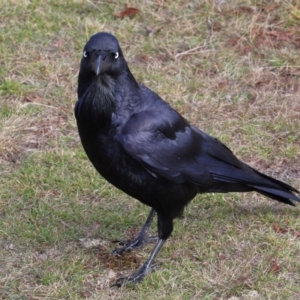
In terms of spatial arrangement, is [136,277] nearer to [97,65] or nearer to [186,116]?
[97,65]

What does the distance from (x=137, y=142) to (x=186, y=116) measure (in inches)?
87.5

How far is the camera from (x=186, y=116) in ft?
20.8

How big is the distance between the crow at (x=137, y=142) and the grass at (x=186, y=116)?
0.38 metres

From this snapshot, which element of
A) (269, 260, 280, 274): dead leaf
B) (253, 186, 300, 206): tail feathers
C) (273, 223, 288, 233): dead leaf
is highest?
(253, 186, 300, 206): tail feathers

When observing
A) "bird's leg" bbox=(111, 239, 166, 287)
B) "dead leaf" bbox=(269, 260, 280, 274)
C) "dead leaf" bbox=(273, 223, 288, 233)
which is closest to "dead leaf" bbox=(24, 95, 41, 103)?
"bird's leg" bbox=(111, 239, 166, 287)

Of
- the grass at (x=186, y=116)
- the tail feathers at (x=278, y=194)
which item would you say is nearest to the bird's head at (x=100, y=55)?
the grass at (x=186, y=116)

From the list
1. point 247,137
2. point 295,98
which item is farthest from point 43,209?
point 295,98

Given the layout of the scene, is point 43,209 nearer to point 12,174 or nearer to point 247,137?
point 12,174

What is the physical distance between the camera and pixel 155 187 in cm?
432

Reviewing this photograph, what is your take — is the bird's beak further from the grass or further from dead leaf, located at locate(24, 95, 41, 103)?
dead leaf, located at locate(24, 95, 41, 103)

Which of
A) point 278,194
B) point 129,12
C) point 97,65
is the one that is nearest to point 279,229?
point 278,194

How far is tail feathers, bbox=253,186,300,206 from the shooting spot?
16.1ft

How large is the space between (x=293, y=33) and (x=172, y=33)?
1.22 meters

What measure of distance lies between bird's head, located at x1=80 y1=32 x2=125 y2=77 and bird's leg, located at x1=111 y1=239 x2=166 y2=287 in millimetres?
1183
